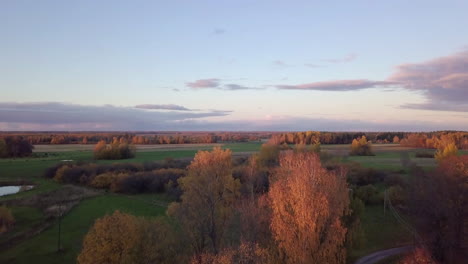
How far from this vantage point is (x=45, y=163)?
3425 inches

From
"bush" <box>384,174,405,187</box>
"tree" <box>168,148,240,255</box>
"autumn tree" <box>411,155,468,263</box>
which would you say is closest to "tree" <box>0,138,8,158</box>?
"tree" <box>168,148,240,255</box>

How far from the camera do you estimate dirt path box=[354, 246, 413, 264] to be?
106ft

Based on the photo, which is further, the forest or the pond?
the pond

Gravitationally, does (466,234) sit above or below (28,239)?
above

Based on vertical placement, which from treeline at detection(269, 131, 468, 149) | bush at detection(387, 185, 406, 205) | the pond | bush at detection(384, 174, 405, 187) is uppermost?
treeline at detection(269, 131, 468, 149)

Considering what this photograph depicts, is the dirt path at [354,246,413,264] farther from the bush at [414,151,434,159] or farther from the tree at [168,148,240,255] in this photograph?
the bush at [414,151,434,159]

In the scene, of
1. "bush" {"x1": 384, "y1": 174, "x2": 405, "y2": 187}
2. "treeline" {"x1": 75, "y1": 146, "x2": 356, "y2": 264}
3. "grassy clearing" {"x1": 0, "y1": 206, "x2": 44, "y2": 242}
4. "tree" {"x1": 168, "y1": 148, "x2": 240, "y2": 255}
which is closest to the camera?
"treeline" {"x1": 75, "y1": 146, "x2": 356, "y2": 264}

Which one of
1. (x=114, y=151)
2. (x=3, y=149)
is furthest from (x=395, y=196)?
(x=3, y=149)

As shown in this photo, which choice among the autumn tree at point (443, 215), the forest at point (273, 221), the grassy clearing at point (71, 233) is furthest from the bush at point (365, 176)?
the grassy clearing at point (71, 233)

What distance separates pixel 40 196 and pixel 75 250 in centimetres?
2709

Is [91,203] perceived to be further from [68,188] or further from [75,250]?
[75,250]

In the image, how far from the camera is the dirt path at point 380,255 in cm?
3242

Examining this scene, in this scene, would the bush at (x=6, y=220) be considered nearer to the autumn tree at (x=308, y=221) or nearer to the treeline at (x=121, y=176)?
the treeline at (x=121, y=176)

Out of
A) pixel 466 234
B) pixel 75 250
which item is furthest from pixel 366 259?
pixel 75 250
